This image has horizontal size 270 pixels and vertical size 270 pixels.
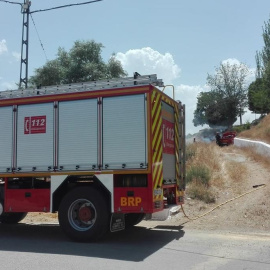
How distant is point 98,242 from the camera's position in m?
8.76

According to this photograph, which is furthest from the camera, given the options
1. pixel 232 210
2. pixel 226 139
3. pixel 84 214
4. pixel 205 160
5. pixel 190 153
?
pixel 226 139

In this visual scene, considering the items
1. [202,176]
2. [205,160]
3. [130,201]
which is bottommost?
[130,201]

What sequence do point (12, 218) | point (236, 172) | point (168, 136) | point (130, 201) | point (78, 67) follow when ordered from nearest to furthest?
1. point (130, 201)
2. point (168, 136)
3. point (12, 218)
4. point (236, 172)
5. point (78, 67)

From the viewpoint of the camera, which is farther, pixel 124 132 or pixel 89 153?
pixel 89 153

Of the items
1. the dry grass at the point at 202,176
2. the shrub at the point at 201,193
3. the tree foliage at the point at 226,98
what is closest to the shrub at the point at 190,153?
the dry grass at the point at 202,176

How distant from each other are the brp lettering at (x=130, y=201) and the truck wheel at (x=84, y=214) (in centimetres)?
38

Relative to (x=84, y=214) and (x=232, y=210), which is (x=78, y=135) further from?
(x=232, y=210)

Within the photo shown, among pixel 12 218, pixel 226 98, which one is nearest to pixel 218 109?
pixel 226 98

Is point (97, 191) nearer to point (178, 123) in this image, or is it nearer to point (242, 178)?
point (178, 123)

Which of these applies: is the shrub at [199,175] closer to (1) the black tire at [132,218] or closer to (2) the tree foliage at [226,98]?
(1) the black tire at [132,218]

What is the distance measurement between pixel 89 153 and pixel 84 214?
1278mm

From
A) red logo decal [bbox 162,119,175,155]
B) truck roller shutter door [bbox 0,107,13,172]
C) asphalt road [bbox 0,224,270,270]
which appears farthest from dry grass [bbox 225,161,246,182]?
truck roller shutter door [bbox 0,107,13,172]

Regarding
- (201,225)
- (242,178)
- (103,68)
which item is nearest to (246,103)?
(103,68)

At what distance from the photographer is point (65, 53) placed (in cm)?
2761
